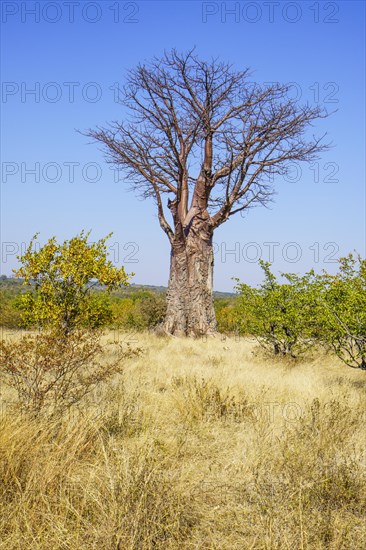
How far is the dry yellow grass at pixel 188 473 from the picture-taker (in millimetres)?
2568

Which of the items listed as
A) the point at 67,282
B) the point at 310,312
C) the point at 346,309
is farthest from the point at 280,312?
the point at 67,282

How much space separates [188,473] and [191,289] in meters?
10.2

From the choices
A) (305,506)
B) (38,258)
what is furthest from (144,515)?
(38,258)

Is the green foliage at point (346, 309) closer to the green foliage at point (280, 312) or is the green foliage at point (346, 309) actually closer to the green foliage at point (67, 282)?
the green foliage at point (280, 312)

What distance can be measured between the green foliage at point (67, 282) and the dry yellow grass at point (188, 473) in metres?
3.13

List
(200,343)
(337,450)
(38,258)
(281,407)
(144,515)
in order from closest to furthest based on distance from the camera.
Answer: (144,515)
(337,450)
(281,407)
(38,258)
(200,343)

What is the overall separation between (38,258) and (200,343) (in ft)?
16.5

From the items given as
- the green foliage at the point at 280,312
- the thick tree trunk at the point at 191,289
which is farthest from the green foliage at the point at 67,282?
the thick tree trunk at the point at 191,289

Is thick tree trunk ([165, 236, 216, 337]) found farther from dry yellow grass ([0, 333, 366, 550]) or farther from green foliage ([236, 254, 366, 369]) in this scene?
dry yellow grass ([0, 333, 366, 550])

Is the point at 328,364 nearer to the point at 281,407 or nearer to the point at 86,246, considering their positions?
the point at 281,407

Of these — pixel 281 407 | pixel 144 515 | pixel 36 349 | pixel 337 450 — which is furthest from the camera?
pixel 281 407

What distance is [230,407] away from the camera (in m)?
5.38

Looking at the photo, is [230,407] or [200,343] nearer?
[230,407]

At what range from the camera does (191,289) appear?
13.4 m
